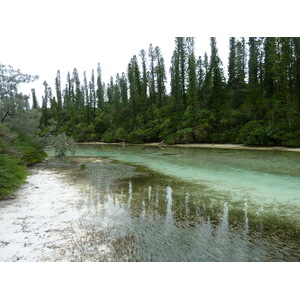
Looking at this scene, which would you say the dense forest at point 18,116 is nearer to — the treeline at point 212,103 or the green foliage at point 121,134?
the treeline at point 212,103

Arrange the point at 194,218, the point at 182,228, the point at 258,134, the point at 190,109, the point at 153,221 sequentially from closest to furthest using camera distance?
the point at 182,228
the point at 153,221
the point at 194,218
the point at 258,134
the point at 190,109

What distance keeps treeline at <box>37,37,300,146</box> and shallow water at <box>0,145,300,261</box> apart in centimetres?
1224

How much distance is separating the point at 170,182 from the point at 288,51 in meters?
26.6

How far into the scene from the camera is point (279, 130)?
2359cm

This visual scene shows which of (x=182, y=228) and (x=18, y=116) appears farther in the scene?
(x=18, y=116)

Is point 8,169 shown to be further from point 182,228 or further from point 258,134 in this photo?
point 258,134

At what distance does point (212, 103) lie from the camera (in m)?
33.8

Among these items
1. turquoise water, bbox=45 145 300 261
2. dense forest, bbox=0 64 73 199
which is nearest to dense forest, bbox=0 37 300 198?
dense forest, bbox=0 64 73 199

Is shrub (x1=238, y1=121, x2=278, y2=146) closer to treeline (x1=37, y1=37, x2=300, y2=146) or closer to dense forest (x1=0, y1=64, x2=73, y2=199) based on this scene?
treeline (x1=37, y1=37, x2=300, y2=146)

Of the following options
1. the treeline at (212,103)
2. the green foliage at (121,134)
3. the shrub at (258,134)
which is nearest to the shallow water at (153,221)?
the treeline at (212,103)

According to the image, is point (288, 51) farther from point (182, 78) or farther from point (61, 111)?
point (61, 111)

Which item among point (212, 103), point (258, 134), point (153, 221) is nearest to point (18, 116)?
point (153, 221)

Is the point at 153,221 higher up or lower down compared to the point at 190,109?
lower down

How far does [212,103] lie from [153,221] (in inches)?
1223
